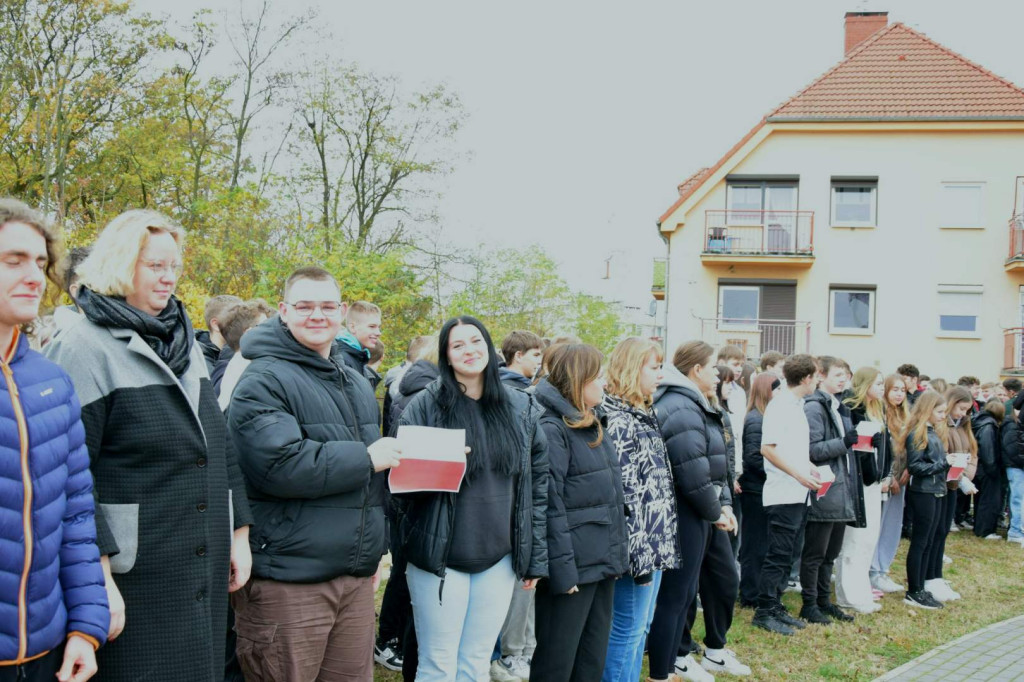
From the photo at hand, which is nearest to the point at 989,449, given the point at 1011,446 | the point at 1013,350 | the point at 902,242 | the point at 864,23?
the point at 1011,446

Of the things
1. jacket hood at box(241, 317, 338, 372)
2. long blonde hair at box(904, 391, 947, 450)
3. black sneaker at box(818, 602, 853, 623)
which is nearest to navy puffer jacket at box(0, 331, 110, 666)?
jacket hood at box(241, 317, 338, 372)

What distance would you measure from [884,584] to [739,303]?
18943 millimetres

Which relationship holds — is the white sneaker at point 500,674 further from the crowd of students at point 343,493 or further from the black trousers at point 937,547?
the black trousers at point 937,547

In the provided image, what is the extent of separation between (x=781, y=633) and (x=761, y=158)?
71.5 feet

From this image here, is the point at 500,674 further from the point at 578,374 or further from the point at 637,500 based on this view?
the point at 578,374

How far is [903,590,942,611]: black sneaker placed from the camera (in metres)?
8.49

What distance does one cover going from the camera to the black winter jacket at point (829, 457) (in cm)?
741

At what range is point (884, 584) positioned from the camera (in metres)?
9.16

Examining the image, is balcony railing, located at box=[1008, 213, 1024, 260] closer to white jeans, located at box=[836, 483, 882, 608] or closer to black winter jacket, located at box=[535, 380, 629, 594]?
white jeans, located at box=[836, 483, 882, 608]

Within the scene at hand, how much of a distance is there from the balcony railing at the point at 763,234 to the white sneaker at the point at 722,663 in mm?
21135

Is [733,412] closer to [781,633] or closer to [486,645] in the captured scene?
[781,633]

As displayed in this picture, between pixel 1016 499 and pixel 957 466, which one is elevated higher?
pixel 957 466

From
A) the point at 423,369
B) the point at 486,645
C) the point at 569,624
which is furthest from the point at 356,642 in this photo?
the point at 423,369

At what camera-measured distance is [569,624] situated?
15.1 feet
